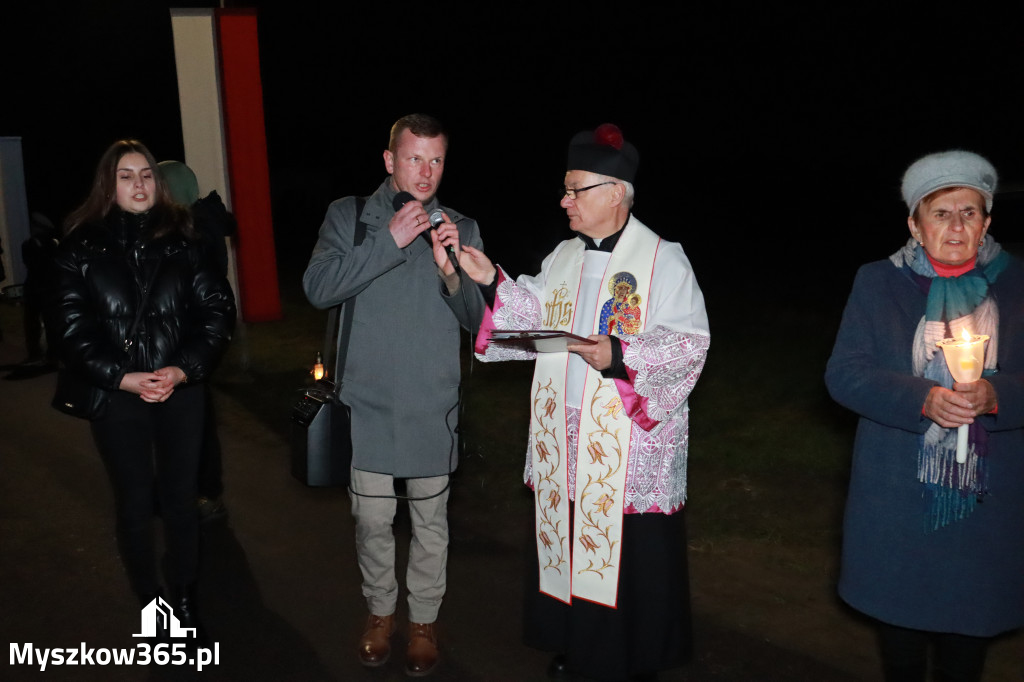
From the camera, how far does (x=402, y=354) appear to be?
12.5 ft

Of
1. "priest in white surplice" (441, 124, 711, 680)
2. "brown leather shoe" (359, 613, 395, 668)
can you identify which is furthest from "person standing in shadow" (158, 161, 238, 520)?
"priest in white surplice" (441, 124, 711, 680)

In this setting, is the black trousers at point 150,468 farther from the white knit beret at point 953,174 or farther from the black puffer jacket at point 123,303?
the white knit beret at point 953,174

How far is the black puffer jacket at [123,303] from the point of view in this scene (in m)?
3.80

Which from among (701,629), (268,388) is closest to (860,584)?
(701,629)

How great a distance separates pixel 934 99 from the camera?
27.2 metres

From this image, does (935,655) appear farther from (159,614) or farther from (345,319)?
(159,614)

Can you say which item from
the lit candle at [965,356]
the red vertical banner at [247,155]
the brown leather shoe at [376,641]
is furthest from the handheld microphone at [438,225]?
the red vertical banner at [247,155]

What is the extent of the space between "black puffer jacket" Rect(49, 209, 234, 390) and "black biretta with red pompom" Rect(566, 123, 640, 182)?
1668 mm

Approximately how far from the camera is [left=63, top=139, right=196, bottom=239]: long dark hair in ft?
12.8

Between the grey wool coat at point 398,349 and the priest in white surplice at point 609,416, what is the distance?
0.81 ft

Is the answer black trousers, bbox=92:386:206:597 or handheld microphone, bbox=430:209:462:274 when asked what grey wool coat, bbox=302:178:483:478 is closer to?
handheld microphone, bbox=430:209:462:274

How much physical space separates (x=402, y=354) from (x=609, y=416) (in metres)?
0.85

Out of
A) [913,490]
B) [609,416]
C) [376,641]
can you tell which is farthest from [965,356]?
[376,641]

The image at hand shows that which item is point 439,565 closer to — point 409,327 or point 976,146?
point 409,327
